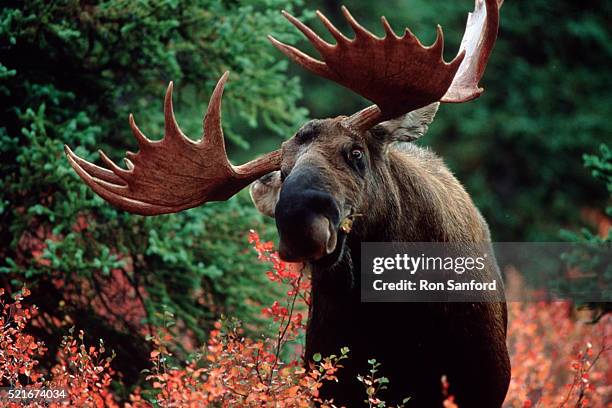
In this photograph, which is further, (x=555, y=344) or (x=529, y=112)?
(x=529, y=112)

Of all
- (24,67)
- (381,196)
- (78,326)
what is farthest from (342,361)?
(24,67)

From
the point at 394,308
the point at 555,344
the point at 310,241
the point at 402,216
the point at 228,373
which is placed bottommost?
the point at 228,373

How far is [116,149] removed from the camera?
26.8 feet

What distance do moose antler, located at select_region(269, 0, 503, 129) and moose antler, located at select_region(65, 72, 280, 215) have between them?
0.74m

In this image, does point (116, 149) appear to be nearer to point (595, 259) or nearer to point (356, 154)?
point (356, 154)

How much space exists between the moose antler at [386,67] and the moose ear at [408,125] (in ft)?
0.38

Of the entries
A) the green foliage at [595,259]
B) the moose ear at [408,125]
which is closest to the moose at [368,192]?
the moose ear at [408,125]

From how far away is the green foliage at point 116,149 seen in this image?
7363mm

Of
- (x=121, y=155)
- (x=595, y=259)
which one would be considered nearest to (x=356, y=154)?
(x=595, y=259)

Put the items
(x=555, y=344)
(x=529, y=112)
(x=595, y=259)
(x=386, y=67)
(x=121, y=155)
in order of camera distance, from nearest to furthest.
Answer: (x=386, y=67) → (x=595, y=259) → (x=121, y=155) → (x=555, y=344) → (x=529, y=112)

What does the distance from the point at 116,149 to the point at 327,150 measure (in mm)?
3071

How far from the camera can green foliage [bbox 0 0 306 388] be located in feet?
24.2

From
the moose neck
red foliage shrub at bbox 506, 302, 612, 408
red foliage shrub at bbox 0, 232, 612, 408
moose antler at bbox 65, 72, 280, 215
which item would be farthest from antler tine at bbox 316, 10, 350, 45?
red foliage shrub at bbox 506, 302, 612, 408

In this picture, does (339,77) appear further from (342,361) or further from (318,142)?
(342,361)
